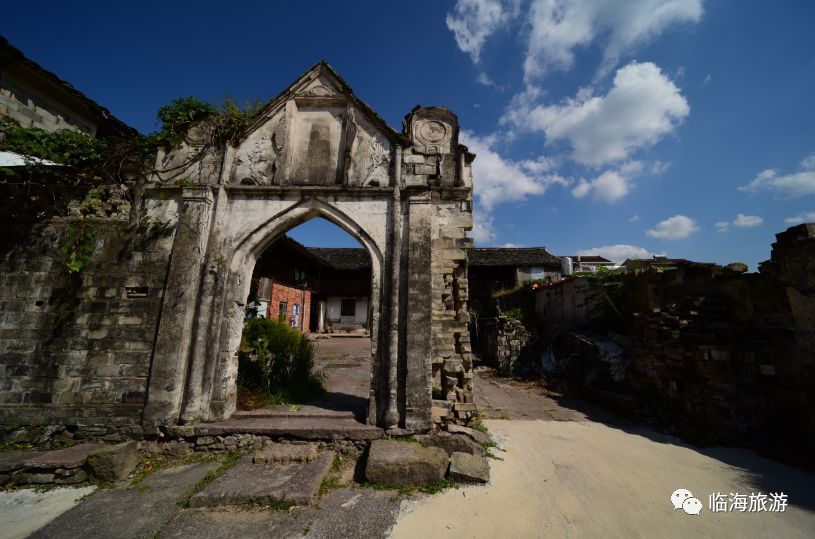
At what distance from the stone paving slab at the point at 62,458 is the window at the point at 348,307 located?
1771cm

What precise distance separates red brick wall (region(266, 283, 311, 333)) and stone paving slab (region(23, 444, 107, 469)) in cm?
892

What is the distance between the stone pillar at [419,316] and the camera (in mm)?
4246

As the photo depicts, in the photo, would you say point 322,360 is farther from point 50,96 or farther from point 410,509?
point 50,96

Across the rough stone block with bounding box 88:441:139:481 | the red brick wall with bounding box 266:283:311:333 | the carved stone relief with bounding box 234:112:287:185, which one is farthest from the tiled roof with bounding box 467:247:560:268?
the rough stone block with bounding box 88:441:139:481

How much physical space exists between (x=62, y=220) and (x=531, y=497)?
7.69 metres

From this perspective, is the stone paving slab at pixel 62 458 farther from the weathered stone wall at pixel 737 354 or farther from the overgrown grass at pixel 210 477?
the weathered stone wall at pixel 737 354

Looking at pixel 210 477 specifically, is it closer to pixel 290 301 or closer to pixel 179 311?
pixel 179 311

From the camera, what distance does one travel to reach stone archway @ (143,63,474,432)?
436 cm

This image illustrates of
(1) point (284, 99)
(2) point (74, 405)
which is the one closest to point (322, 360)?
(2) point (74, 405)

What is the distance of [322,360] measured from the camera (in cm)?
1079

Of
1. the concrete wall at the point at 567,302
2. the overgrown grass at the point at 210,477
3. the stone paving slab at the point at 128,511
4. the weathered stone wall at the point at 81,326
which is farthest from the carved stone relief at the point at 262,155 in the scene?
the concrete wall at the point at 567,302

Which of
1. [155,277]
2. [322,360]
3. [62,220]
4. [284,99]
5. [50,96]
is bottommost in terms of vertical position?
[322,360]

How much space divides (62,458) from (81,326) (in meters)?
1.77

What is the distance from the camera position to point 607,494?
3.49 metres
